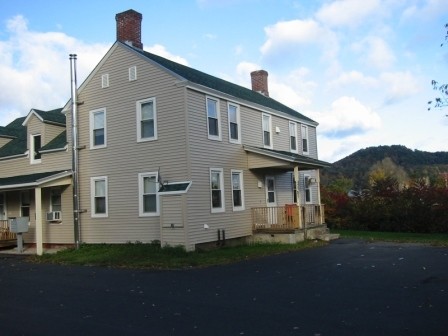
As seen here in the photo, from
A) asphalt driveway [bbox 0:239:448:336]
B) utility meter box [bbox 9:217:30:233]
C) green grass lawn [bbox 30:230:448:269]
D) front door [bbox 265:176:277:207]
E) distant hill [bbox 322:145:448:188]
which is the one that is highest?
distant hill [bbox 322:145:448:188]

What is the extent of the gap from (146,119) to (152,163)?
187cm

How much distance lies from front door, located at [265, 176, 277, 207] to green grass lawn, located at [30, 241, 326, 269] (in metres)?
3.60

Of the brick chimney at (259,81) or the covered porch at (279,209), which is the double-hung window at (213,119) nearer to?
the covered porch at (279,209)

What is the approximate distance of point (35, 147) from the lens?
23.2 m

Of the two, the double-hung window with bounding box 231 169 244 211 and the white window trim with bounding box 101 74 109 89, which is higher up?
the white window trim with bounding box 101 74 109 89

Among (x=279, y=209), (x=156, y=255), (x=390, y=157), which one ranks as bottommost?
(x=156, y=255)

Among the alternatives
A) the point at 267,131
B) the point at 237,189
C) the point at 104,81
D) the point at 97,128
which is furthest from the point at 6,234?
the point at 267,131

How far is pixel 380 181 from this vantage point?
2958 centimetres

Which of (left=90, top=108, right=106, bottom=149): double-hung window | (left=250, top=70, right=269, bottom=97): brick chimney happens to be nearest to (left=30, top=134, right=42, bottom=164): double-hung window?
(left=90, top=108, right=106, bottom=149): double-hung window

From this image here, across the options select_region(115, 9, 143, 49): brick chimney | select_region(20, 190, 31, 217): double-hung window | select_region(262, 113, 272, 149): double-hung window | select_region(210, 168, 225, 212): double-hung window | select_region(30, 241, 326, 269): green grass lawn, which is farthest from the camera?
select_region(262, 113, 272, 149): double-hung window

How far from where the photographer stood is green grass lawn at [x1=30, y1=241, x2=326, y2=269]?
15047 mm

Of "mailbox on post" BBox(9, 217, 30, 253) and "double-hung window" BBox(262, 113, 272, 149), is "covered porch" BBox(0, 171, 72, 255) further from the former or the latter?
"double-hung window" BBox(262, 113, 272, 149)

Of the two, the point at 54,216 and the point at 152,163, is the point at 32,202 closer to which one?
the point at 54,216

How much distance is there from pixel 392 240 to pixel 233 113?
9624mm
